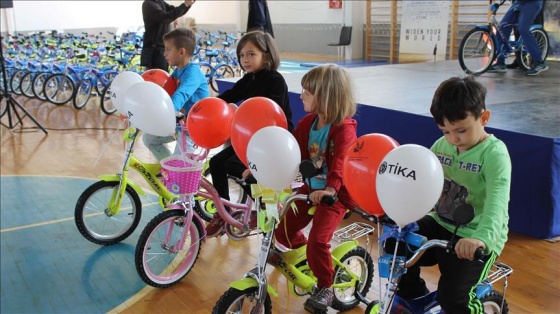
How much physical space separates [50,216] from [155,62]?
1993mm

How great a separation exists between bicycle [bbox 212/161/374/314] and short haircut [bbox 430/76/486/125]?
1.44 ft

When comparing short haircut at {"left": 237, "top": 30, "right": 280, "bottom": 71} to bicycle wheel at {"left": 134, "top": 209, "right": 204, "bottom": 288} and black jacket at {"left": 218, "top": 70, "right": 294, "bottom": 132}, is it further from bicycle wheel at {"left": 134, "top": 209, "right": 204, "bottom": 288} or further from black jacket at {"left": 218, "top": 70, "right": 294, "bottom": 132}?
bicycle wheel at {"left": 134, "top": 209, "right": 204, "bottom": 288}

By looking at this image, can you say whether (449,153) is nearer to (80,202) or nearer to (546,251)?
(546,251)

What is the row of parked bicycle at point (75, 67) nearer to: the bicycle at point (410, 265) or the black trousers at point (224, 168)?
the black trousers at point (224, 168)

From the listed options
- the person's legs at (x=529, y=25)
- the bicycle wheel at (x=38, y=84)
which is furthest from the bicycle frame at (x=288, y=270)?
the bicycle wheel at (x=38, y=84)

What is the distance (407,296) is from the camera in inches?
75.0

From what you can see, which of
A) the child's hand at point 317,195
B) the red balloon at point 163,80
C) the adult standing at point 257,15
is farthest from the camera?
the adult standing at point 257,15

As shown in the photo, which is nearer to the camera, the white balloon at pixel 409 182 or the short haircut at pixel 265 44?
the white balloon at pixel 409 182

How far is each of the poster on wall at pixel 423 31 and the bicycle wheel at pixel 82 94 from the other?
22.0 ft

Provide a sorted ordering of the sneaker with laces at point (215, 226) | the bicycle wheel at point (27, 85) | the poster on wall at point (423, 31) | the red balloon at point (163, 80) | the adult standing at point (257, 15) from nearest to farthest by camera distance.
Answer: the sneaker with laces at point (215, 226) < the red balloon at point (163, 80) < the adult standing at point (257, 15) < the bicycle wheel at point (27, 85) < the poster on wall at point (423, 31)

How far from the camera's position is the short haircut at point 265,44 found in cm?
288

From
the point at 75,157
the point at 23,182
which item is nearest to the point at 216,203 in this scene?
the point at 23,182

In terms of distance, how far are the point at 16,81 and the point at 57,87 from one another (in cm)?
147

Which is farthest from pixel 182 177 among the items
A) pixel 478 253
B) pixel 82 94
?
pixel 82 94
